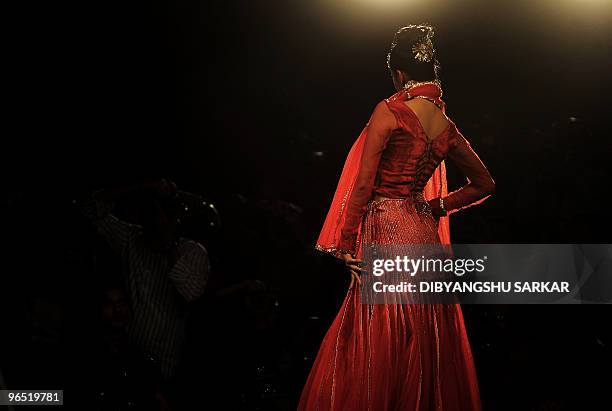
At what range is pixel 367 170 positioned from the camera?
11.3 ft

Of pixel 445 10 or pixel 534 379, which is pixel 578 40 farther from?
pixel 534 379

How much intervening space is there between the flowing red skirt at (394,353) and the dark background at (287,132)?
3.40ft

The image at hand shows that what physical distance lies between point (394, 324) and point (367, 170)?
61cm

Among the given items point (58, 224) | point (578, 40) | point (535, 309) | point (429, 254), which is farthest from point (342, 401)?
point (578, 40)

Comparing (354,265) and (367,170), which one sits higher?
(367,170)

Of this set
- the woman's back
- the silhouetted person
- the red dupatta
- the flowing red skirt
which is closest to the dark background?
the silhouetted person

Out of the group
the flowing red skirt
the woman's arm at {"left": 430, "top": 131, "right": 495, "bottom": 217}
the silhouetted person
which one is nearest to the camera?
the flowing red skirt

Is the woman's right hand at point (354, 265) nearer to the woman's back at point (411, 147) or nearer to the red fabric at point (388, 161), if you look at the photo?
the red fabric at point (388, 161)

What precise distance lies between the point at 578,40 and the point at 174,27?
271 cm

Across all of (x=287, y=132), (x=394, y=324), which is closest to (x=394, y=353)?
(x=394, y=324)

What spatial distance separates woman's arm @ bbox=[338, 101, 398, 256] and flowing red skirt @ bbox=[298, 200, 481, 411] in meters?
0.11

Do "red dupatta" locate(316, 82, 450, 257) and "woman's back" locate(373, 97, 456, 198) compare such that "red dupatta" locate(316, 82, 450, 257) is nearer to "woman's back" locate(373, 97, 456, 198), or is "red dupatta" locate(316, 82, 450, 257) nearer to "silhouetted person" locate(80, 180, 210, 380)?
"woman's back" locate(373, 97, 456, 198)

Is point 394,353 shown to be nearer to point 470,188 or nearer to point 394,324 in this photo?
point 394,324

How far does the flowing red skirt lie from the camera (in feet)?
11.1
